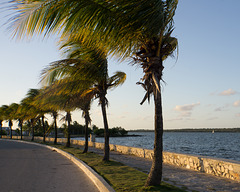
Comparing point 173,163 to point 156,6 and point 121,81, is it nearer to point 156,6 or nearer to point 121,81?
point 121,81

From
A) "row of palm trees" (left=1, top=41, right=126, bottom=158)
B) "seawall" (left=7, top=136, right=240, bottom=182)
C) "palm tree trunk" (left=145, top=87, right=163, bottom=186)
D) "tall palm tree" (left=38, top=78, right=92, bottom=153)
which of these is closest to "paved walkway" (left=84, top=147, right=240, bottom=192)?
"seawall" (left=7, top=136, right=240, bottom=182)

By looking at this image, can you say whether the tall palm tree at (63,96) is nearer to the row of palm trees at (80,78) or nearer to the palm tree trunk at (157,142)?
the row of palm trees at (80,78)

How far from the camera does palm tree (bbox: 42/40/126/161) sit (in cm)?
1065

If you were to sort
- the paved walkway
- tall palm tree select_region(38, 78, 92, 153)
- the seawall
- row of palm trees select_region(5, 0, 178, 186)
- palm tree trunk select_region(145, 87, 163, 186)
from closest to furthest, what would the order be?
row of palm trees select_region(5, 0, 178, 186), palm tree trunk select_region(145, 87, 163, 186), the paved walkway, the seawall, tall palm tree select_region(38, 78, 92, 153)

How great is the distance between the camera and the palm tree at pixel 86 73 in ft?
34.9

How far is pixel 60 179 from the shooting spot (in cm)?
908

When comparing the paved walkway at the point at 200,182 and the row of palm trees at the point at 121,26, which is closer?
the row of palm trees at the point at 121,26

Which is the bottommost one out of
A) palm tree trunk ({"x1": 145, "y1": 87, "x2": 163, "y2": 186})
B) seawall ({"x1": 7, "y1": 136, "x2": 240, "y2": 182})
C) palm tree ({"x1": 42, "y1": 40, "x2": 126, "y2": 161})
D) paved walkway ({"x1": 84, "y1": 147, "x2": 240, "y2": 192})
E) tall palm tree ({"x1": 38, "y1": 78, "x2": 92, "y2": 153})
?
paved walkway ({"x1": 84, "y1": 147, "x2": 240, "y2": 192})

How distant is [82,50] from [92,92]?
2331mm

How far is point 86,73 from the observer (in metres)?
11.3

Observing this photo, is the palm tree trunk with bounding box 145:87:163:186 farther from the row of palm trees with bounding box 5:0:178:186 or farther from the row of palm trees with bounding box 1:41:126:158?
the row of palm trees with bounding box 1:41:126:158

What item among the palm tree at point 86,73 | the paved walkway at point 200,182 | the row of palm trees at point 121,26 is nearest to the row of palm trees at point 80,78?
the palm tree at point 86,73

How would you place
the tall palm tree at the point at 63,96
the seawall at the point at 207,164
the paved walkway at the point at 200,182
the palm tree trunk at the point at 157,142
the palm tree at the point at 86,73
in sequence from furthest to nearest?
the tall palm tree at the point at 63,96, the palm tree at the point at 86,73, the seawall at the point at 207,164, the paved walkway at the point at 200,182, the palm tree trunk at the point at 157,142

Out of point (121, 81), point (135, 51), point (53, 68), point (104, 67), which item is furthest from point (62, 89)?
point (135, 51)
